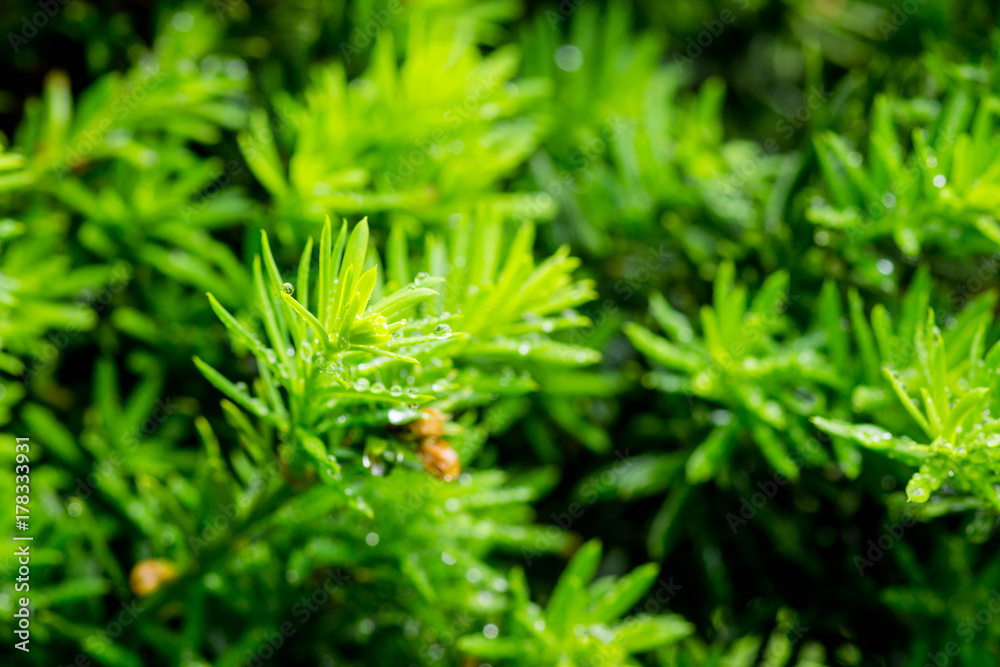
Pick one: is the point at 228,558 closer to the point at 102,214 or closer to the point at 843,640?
the point at 102,214

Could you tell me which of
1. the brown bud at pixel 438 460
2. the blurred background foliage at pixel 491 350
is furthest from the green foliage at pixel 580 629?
the brown bud at pixel 438 460

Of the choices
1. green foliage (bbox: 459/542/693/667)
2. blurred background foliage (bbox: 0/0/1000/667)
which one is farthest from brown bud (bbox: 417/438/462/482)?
green foliage (bbox: 459/542/693/667)

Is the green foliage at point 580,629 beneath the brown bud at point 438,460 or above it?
beneath

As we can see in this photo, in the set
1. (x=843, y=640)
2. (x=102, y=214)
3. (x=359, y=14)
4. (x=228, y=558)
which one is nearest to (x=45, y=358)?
(x=102, y=214)

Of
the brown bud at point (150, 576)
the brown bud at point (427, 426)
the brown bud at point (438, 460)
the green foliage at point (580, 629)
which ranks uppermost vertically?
the brown bud at point (427, 426)

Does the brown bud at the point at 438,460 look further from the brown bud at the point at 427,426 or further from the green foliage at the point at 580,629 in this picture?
the green foliage at the point at 580,629

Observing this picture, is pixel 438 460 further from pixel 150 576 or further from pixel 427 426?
pixel 150 576

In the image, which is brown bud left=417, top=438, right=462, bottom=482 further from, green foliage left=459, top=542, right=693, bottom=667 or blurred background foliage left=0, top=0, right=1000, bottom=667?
green foliage left=459, top=542, right=693, bottom=667
